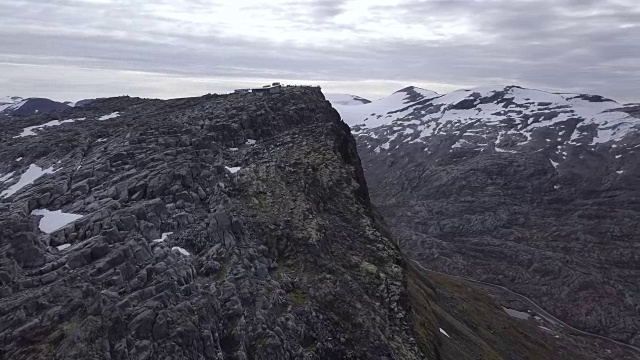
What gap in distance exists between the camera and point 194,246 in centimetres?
4025

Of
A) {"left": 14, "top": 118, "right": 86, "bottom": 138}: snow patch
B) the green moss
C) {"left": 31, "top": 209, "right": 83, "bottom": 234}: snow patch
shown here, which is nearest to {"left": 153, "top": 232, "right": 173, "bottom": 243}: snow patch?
{"left": 31, "top": 209, "right": 83, "bottom": 234}: snow patch

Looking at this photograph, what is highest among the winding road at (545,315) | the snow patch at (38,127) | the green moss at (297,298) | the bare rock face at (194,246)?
the snow patch at (38,127)

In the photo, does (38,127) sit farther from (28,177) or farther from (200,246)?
(200,246)

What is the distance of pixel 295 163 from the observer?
189 feet

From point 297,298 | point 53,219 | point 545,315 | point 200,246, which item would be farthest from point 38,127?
point 545,315

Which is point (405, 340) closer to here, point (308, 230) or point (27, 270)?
point (308, 230)

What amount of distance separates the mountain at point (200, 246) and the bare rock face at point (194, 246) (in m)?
0.13

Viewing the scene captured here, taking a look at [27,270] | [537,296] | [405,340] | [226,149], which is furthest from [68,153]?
[537,296]

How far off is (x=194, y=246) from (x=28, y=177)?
22.2m

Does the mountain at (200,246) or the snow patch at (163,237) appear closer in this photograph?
the mountain at (200,246)

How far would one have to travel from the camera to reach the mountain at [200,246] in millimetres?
30312

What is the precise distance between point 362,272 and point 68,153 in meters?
35.4

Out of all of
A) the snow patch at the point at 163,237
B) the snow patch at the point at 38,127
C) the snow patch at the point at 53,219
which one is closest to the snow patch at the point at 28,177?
the snow patch at the point at 53,219

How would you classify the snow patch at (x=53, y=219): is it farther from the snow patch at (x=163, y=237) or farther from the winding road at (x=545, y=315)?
the winding road at (x=545, y=315)
